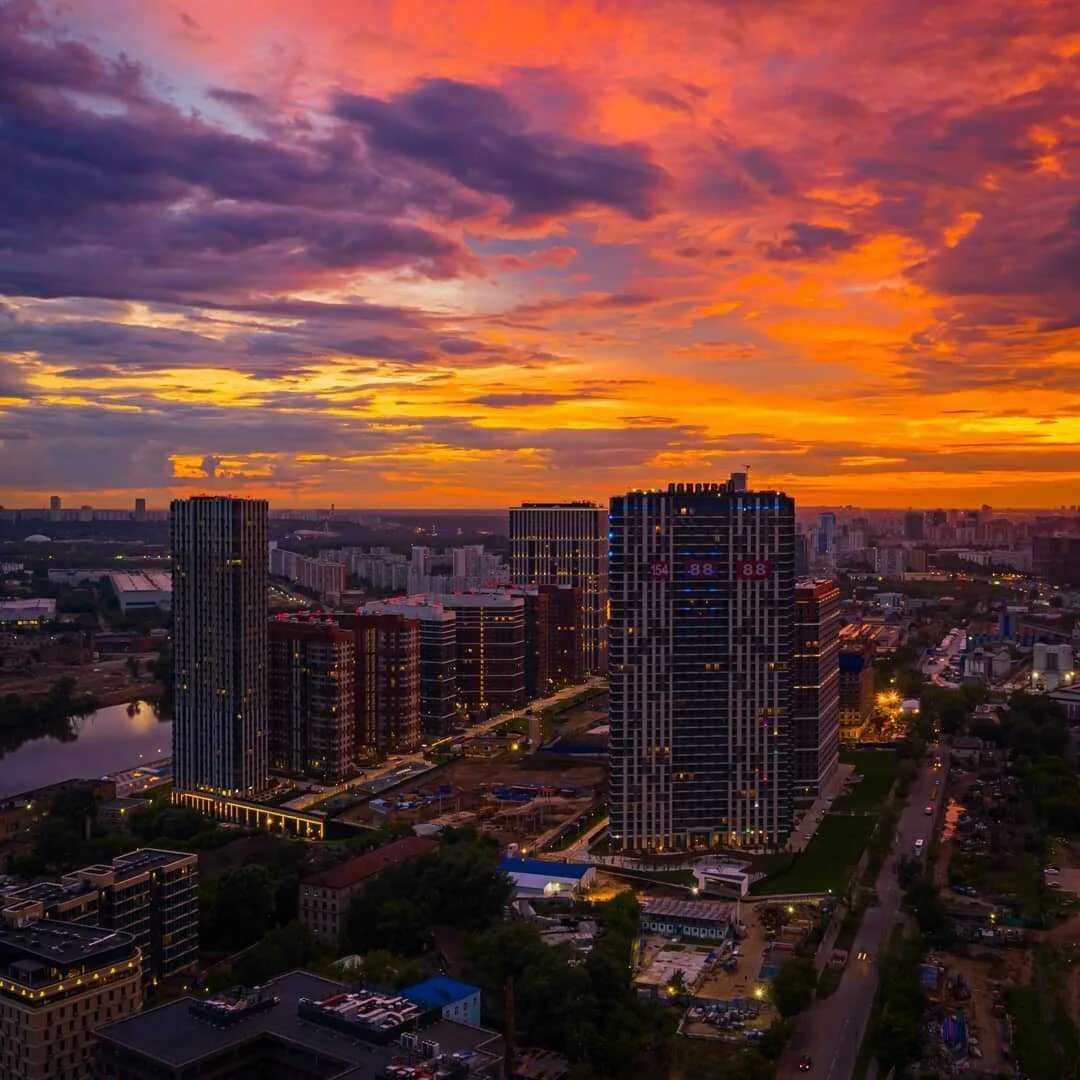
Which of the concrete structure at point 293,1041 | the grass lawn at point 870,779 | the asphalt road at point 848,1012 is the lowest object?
the asphalt road at point 848,1012

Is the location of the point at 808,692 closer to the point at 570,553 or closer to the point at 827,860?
the point at 827,860

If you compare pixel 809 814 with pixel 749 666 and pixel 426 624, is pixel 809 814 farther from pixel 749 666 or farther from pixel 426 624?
pixel 426 624

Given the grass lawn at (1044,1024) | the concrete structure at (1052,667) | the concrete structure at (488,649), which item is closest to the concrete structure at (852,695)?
the concrete structure at (1052,667)

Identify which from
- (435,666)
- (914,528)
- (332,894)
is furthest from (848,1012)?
(914,528)

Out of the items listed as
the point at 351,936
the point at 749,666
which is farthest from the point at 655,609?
the point at 351,936

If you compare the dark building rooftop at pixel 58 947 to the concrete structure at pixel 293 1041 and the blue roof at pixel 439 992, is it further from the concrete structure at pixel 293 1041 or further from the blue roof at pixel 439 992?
the blue roof at pixel 439 992

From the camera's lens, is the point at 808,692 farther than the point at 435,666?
No
